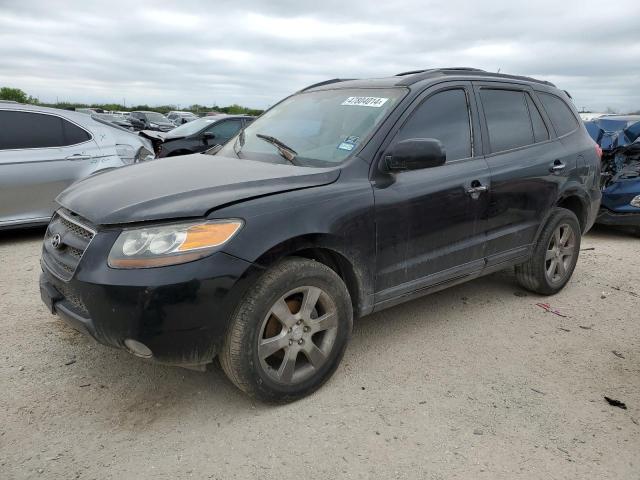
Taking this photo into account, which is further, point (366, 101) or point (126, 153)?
point (126, 153)

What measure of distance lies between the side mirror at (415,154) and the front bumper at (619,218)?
198 inches

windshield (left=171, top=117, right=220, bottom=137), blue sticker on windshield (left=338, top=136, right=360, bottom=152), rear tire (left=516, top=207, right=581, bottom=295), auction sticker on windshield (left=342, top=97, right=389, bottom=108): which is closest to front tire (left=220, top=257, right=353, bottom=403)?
blue sticker on windshield (left=338, top=136, right=360, bottom=152)

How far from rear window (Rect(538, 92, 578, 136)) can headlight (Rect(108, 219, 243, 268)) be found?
322 cm

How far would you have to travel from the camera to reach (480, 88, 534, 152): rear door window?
3.89m

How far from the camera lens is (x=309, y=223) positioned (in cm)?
276

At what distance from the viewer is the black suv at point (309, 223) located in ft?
8.05

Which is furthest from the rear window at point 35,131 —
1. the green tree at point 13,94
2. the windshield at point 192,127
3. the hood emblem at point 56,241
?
the green tree at point 13,94

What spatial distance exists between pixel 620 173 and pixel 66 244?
7180 millimetres

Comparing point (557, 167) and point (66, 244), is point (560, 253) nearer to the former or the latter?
point (557, 167)

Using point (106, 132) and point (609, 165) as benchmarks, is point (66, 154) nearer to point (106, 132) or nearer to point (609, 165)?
point (106, 132)

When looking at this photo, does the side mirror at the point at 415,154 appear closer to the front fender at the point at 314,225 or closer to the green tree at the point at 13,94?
the front fender at the point at 314,225

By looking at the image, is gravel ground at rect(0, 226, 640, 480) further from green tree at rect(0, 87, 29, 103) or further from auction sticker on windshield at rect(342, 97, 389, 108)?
green tree at rect(0, 87, 29, 103)

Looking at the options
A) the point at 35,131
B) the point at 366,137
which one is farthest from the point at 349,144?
the point at 35,131

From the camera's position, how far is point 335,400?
9.59 ft
